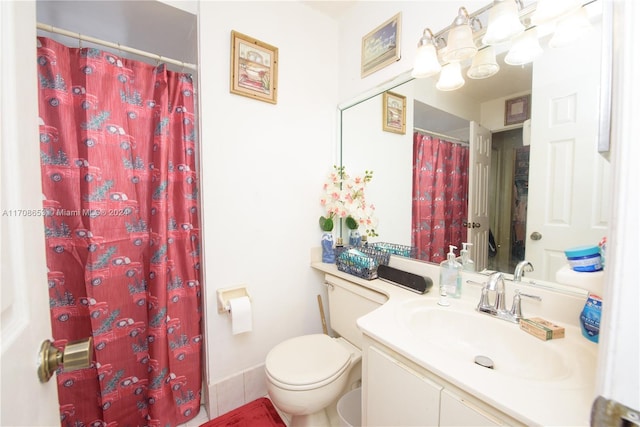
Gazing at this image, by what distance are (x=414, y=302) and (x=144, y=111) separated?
64.8 inches

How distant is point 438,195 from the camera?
135cm

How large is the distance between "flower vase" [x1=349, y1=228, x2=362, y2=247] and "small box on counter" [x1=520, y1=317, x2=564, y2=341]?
0.97 meters

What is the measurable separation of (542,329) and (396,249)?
781 millimetres

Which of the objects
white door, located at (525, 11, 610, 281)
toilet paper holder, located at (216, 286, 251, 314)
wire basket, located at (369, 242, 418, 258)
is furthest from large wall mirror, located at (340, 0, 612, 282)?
toilet paper holder, located at (216, 286, 251, 314)

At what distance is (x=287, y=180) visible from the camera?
1607 mm

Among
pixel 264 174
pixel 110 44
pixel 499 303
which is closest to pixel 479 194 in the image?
pixel 499 303

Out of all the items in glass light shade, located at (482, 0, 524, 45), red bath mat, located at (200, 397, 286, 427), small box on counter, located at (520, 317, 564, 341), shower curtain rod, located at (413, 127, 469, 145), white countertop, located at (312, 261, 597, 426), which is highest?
glass light shade, located at (482, 0, 524, 45)

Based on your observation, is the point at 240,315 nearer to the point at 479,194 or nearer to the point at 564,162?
the point at 479,194

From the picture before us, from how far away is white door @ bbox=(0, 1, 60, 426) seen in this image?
0.35m

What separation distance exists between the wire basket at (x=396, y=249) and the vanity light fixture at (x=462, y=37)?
3.11 ft

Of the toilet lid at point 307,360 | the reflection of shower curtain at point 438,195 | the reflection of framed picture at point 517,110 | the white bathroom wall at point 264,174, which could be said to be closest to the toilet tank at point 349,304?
the toilet lid at point 307,360

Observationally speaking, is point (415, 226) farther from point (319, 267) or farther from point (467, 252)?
point (319, 267)

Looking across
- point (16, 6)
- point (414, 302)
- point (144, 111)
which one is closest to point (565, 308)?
point (414, 302)

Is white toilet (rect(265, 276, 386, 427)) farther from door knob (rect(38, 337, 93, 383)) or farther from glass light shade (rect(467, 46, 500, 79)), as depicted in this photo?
glass light shade (rect(467, 46, 500, 79))
